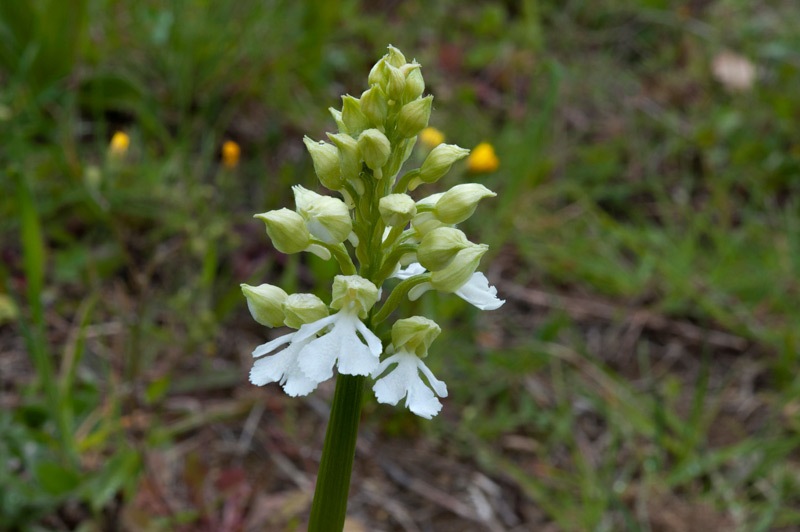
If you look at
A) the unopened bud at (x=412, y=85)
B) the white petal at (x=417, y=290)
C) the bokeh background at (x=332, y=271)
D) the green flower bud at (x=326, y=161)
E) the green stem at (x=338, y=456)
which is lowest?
the bokeh background at (x=332, y=271)

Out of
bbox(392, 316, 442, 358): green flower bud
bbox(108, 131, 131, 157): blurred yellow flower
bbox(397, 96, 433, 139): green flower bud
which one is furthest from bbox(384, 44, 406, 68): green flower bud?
bbox(108, 131, 131, 157): blurred yellow flower

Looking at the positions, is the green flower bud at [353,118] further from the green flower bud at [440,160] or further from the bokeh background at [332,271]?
the bokeh background at [332,271]

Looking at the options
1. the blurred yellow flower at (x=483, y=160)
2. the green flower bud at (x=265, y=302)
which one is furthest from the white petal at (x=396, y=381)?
the blurred yellow flower at (x=483, y=160)

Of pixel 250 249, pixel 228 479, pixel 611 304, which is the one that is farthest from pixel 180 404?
pixel 611 304

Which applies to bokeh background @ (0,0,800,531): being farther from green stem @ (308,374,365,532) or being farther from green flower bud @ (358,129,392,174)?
green flower bud @ (358,129,392,174)

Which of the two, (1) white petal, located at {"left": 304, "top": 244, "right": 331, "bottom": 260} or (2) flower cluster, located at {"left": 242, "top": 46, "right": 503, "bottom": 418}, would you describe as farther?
(1) white petal, located at {"left": 304, "top": 244, "right": 331, "bottom": 260}
